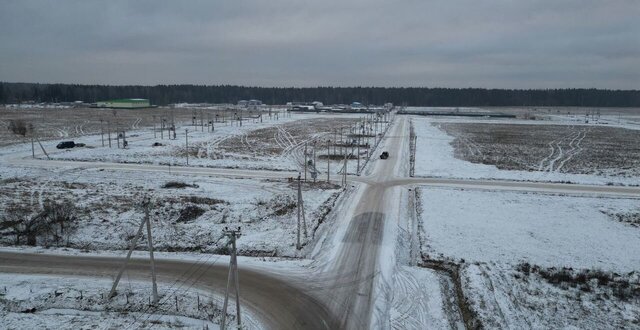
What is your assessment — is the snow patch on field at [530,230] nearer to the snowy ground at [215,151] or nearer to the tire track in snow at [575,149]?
the snowy ground at [215,151]

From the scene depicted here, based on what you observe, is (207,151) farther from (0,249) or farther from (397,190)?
(0,249)

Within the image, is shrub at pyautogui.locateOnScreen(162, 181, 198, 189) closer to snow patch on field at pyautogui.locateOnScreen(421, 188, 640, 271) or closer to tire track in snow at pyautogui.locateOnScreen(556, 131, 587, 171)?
snow patch on field at pyautogui.locateOnScreen(421, 188, 640, 271)

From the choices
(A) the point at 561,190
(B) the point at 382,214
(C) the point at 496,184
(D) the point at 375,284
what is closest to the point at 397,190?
(B) the point at 382,214

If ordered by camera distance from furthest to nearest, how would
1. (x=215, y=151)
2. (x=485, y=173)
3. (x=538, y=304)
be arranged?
1. (x=215, y=151)
2. (x=485, y=173)
3. (x=538, y=304)

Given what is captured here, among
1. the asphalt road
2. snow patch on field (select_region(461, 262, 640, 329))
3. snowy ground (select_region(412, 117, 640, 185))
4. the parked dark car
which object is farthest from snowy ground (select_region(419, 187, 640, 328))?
the parked dark car

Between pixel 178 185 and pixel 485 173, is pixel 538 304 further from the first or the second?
pixel 178 185

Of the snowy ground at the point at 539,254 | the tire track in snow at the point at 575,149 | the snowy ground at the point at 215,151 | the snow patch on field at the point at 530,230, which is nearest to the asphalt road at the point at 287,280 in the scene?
the snowy ground at the point at 539,254

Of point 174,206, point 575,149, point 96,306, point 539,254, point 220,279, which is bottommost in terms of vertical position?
point 96,306

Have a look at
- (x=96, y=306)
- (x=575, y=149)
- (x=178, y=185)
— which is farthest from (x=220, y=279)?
(x=575, y=149)
